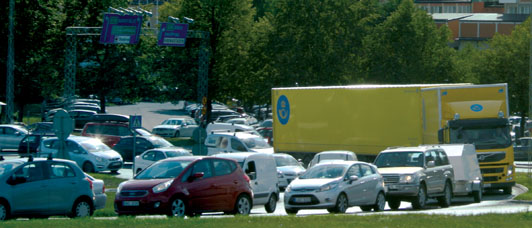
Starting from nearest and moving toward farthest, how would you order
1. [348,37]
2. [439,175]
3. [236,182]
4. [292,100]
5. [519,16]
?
[236,182] → [439,175] → [292,100] → [348,37] → [519,16]

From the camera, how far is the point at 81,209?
67.6 feet

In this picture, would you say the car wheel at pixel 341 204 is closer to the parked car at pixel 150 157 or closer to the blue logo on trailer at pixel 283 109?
the parked car at pixel 150 157

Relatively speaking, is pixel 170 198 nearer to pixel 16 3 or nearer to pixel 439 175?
pixel 439 175

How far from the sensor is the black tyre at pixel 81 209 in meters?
20.4

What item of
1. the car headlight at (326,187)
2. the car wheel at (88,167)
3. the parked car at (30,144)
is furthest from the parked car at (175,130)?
the car headlight at (326,187)

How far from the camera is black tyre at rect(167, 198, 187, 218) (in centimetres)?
1961

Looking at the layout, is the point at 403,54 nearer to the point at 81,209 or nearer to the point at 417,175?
the point at 417,175

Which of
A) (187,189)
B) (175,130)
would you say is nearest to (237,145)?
(187,189)

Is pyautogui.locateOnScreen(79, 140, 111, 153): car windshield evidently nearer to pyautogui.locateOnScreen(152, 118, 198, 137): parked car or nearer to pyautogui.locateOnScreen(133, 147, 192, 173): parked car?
pyautogui.locateOnScreen(133, 147, 192, 173): parked car

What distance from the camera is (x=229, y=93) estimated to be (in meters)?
70.0

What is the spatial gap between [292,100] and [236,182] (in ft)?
53.2

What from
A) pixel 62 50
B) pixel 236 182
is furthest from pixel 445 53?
pixel 236 182

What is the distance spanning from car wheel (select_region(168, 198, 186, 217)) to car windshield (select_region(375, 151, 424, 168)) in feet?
27.8

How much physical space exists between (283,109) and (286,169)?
4991 millimetres
